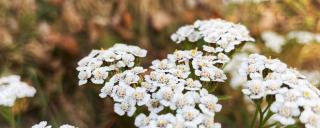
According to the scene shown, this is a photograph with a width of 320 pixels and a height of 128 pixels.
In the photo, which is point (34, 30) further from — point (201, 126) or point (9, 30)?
point (201, 126)

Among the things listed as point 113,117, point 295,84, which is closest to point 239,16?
point 113,117

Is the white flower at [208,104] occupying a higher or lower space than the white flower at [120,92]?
lower

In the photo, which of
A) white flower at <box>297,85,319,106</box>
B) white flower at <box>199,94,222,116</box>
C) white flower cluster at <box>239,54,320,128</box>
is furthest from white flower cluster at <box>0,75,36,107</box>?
white flower at <box>297,85,319,106</box>

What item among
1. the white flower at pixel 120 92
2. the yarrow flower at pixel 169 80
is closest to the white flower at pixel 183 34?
the yarrow flower at pixel 169 80

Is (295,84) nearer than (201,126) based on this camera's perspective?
No

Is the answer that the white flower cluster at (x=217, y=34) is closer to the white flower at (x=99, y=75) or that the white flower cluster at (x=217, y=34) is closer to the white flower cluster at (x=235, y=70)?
the white flower at (x=99, y=75)
